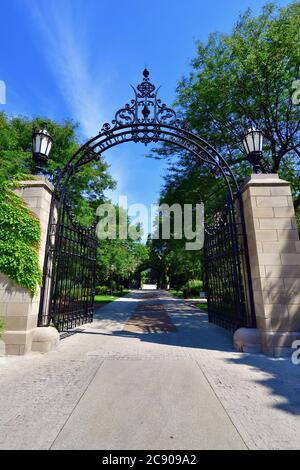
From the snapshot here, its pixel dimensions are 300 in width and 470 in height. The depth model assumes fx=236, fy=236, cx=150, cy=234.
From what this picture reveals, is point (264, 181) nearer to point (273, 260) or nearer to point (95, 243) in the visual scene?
point (273, 260)

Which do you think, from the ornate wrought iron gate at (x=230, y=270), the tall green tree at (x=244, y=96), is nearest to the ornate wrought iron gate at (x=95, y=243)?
the ornate wrought iron gate at (x=230, y=270)

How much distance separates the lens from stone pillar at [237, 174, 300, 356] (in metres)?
4.77

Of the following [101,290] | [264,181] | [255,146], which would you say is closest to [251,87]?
[255,146]

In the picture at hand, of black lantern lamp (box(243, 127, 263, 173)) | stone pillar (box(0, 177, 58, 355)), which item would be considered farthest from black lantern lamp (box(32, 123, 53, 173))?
black lantern lamp (box(243, 127, 263, 173))

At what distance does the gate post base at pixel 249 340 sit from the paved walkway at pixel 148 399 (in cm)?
21

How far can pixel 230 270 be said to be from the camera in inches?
257

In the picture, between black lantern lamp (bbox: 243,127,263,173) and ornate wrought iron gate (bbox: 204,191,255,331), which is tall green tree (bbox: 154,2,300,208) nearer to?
black lantern lamp (bbox: 243,127,263,173)

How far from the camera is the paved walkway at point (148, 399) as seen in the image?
216 centimetres

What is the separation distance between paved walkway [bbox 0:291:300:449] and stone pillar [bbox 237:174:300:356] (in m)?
0.57

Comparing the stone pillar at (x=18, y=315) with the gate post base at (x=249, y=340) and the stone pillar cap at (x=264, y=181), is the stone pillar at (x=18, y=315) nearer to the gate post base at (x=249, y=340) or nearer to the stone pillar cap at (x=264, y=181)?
the gate post base at (x=249, y=340)

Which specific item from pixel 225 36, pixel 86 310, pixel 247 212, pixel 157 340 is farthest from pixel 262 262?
pixel 225 36

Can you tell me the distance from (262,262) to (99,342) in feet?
14.0

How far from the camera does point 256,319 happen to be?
5.19 metres
